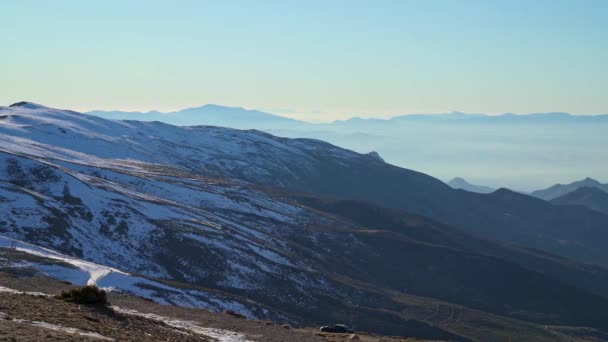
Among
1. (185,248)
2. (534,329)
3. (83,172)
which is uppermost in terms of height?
(83,172)

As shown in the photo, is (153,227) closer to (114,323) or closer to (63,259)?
(63,259)

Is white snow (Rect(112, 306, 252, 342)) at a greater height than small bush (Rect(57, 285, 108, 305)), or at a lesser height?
lesser

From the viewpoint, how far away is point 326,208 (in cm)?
19250

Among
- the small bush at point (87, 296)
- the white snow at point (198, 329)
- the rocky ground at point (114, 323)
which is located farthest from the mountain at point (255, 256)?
the small bush at point (87, 296)

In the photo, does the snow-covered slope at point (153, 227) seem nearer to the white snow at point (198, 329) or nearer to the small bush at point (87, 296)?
the white snow at point (198, 329)

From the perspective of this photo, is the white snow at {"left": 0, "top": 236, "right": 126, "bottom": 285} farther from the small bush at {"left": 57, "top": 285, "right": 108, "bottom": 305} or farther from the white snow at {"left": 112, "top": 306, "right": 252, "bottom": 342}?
the small bush at {"left": 57, "top": 285, "right": 108, "bottom": 305}

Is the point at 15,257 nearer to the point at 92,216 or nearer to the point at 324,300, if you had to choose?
the point at 92,216

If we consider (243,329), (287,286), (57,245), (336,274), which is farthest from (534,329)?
(243,329)

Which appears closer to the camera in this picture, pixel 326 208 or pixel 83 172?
pixel 83 172

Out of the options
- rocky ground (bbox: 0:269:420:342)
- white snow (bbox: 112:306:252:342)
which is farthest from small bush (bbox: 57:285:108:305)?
white snow (bbox: 112:306:252:342)

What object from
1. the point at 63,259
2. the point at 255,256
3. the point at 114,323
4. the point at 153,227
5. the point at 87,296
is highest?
the point at 87,296

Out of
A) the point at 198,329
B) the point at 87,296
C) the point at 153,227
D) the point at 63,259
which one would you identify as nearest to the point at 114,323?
the point at 87,296

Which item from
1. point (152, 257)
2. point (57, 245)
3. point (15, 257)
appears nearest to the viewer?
point (15, 257)

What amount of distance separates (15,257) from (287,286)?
51831mm
